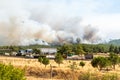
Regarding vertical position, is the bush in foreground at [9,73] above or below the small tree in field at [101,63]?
above

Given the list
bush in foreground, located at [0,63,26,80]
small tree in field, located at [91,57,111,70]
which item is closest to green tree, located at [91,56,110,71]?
small tree in field, located at [91,57,111,70]

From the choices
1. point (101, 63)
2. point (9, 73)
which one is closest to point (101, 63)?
point (101, 63)

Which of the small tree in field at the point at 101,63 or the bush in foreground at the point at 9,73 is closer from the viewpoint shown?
the bush in foreground at the point at 9,73

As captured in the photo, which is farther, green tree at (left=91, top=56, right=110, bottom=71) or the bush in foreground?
green tree at (left=91, top=56, right=110, bottom=71)

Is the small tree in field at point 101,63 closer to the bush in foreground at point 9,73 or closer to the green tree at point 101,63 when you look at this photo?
the green tree at point 101,63

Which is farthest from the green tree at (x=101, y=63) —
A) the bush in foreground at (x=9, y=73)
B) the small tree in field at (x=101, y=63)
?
the bush in foreground at (x=9, y=73)

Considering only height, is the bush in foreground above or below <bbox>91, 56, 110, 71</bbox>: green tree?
above

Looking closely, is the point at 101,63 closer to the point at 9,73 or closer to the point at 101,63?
the point at 101,63

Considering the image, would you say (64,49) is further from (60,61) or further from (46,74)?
(46,74)

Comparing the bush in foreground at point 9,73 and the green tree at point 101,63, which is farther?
the green tree at point 101,63

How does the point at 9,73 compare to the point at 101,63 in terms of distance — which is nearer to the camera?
the point at 9,73

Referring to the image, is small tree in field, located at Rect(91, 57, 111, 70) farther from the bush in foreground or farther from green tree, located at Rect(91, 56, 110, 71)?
the bush in foreground

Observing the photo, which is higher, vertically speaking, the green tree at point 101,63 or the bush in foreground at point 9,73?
the bush in foreground at point 9,73

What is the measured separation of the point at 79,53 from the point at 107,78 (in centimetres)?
13650
